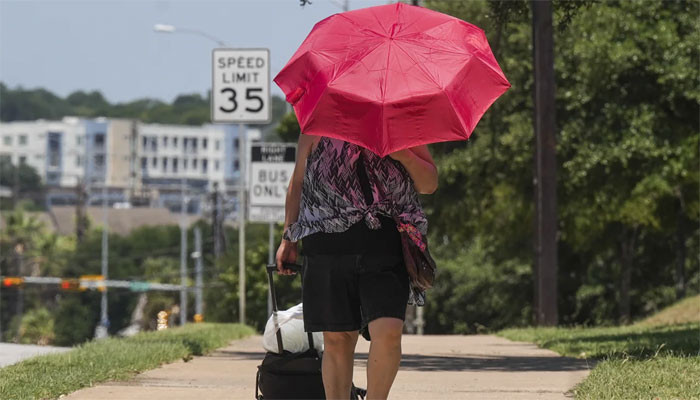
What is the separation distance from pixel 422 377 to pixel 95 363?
2.43 meters

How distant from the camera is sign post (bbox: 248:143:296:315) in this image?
20.0 m

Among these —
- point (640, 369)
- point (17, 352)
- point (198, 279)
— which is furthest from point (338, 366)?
point (198, 279)

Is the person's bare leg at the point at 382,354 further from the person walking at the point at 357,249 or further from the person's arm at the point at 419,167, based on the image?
the person's arm at the point at 419,167

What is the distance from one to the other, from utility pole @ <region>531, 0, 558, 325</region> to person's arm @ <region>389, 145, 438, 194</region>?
46.8ft

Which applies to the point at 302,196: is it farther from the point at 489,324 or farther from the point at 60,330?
the point at 60,330

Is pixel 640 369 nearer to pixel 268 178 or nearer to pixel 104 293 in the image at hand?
pixel 268 178

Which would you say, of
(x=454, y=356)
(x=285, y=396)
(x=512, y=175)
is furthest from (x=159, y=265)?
(x=285, y=396)

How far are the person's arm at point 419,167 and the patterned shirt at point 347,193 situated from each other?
0.12ft

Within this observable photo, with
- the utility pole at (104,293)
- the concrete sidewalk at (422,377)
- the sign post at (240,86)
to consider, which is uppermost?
the sign post at (240,86)

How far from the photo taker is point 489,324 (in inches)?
1938

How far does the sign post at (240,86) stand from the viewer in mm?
17344

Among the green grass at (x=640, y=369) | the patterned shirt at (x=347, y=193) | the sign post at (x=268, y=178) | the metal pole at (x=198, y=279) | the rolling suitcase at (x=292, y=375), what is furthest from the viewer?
the metal pole at (x=198, y=279)

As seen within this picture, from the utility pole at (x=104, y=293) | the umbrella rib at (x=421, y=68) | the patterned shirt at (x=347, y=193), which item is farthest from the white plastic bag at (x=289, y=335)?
the utility pole at (x=104, y=293)

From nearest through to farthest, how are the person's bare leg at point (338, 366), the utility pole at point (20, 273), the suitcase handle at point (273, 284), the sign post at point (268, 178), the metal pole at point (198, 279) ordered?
1. the person's bare leg at point (338, 366)
2. the suitcase handle at point (273, 284)
3. the sign post at point (268, 178)
4. the metal pole at point (198, 279)
5. the utility pole at point (20, 273)
